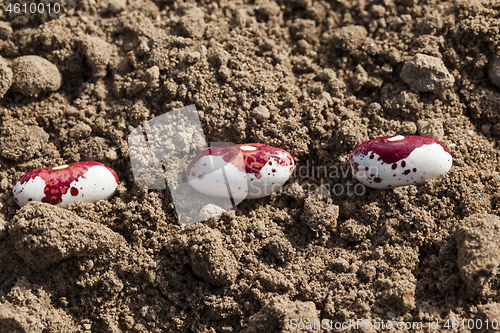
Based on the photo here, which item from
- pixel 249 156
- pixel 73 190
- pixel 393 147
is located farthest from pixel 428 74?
pixel 73 190

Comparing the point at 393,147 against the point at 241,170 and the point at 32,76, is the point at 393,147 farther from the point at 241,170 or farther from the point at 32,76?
the point at 32,76

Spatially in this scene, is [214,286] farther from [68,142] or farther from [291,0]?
[291,0]

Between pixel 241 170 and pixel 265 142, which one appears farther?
pixel 265 142

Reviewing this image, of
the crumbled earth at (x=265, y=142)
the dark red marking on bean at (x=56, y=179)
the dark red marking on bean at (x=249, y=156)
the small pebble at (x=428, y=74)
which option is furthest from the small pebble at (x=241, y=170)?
the small pebble at (x=428, y=74)

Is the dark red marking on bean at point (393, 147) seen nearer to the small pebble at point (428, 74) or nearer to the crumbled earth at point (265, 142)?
the crumbled earth at point (265, 142)

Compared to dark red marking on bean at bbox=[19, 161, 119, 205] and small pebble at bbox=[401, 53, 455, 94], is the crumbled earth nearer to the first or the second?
small pebble at bbox=[401, 53, 455, 94]

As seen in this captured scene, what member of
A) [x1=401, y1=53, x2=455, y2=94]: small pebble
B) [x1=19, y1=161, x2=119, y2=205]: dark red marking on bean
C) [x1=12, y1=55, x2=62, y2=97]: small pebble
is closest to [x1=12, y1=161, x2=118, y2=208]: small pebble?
[x1=19, y1=161, x2=119, y2=205]: dark red marking on bean
